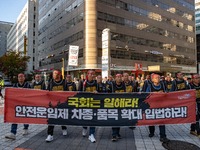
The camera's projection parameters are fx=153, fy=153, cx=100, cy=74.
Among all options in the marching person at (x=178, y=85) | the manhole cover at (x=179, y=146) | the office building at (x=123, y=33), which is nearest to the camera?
the manhole cover at (x=179, y=146)

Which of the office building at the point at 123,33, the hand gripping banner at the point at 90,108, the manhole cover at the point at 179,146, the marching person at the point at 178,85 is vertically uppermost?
the office building at the point at 123,33

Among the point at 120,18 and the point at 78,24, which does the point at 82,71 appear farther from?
the point at 120,18

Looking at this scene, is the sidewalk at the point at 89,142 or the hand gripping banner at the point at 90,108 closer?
the sidewalk at the point at 89,142

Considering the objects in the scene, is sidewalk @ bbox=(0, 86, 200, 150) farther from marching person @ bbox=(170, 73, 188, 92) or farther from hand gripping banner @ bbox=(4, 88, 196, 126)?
marching person @ bbox=(170, 73, 188, 92)

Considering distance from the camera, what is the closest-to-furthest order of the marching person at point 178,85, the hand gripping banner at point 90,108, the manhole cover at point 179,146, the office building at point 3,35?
1. the manhole cover at point 179,146
2. the hand gripping banner at point 90,108
3. the marching person at point 178,85
4. the office building at point 3,35

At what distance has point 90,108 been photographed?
4793mm

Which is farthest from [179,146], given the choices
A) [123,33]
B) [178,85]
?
[123,33]

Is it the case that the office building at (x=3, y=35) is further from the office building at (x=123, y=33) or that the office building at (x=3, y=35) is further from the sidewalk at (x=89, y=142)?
the sidewalk at (x=89, y=142)

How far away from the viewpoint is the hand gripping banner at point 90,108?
4.74m

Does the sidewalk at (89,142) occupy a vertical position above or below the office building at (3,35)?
below

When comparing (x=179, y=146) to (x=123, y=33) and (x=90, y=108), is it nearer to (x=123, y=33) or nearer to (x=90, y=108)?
(x=90, y=108)

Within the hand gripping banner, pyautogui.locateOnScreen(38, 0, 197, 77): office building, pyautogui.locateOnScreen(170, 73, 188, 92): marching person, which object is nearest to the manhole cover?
the hand gripping banner

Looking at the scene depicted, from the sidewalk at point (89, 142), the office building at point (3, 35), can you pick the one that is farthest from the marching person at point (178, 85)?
the office building at point (3, 35)

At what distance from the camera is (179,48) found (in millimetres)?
43156
